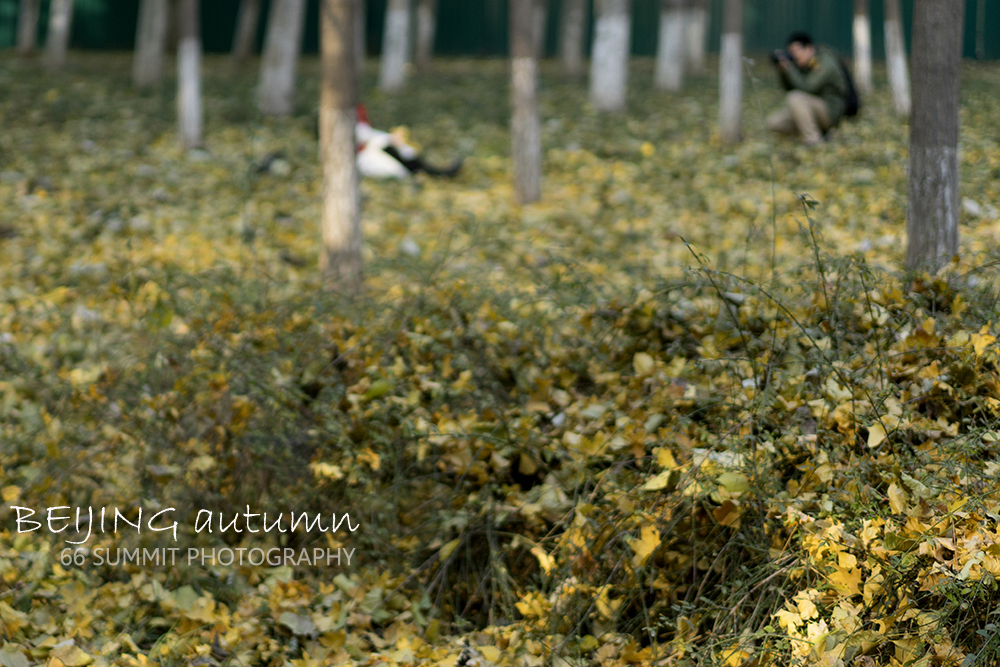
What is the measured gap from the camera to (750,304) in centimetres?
413

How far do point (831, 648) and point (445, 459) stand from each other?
175cm

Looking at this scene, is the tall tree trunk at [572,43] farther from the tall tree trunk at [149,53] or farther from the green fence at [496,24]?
the tall tree trunk at [149,53]

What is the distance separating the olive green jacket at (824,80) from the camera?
416 inches

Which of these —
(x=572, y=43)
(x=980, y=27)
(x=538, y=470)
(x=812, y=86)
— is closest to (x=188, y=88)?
(x=812, y=86)

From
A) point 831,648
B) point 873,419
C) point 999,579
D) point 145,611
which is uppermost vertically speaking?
point 873,419

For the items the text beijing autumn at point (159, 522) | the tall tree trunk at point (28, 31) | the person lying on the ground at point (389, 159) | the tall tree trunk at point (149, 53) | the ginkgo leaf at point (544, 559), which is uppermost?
the tall tree trunk at point (28, 31)

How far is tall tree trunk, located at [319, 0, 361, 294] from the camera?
667 cm

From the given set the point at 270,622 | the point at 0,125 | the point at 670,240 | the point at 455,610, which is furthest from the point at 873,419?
the point at 0,125

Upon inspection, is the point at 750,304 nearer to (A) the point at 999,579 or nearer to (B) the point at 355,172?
(A) the point at 999,579

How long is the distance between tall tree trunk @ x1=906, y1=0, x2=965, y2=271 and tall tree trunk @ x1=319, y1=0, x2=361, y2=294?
3594 mm

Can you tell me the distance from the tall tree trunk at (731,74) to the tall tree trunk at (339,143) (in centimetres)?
590

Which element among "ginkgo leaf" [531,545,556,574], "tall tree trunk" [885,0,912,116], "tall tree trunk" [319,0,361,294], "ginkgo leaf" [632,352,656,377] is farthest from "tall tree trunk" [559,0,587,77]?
"ginkgo leaf" [531,545,556,574]

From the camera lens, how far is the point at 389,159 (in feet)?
34.6

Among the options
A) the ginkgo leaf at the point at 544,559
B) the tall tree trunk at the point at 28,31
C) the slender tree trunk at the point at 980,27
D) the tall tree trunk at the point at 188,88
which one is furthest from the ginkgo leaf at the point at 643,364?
the slender tree trunk at the point at 980,27
